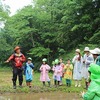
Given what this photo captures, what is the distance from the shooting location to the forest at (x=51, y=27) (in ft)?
79.0

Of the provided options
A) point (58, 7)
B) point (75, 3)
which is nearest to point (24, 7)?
point (58, 7)

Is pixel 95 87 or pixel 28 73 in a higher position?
pixel 28 73

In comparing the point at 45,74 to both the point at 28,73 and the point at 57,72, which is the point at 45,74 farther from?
the point at 28,73

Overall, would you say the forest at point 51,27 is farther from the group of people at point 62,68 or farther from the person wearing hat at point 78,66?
the person wearing hat at point 78,66

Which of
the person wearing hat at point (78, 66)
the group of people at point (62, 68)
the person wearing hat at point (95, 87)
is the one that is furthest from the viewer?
the person wearing hat at point (78, 66)

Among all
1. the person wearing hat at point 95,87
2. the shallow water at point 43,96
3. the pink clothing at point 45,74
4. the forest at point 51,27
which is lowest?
the shallow water at point 43,96

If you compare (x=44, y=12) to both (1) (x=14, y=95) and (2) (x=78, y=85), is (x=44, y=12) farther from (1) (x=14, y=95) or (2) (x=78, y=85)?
(1) (x=14, y=95)

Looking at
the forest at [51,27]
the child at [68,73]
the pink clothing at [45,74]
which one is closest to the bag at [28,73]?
the pink clothing at [45,74]

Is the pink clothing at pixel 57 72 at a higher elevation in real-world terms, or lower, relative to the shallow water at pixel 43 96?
higher

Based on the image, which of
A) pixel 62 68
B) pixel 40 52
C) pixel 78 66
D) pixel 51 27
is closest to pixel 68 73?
pixel 62 68

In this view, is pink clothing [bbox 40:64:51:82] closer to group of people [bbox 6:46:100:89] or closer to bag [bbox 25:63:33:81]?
group of people [bbox 6:46:100:89]

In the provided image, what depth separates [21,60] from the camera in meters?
12.0

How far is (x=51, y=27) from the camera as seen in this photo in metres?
31.6

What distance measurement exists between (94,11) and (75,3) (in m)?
1.55
